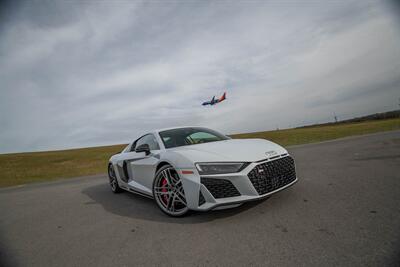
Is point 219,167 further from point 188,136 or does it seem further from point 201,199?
point 188,136

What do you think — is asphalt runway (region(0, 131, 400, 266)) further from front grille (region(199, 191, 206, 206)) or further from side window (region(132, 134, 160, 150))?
side window (region(132, 134, 160, 150))

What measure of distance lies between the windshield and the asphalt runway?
1210 millimetres

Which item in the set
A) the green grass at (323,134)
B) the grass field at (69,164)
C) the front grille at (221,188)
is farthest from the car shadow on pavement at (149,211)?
the green grass at (323,134)

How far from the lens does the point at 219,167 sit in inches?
103

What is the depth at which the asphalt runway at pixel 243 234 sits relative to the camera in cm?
177

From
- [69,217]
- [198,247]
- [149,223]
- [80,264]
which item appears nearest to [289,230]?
[198,247]

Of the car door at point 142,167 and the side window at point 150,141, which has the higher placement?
the side window at point 150,141

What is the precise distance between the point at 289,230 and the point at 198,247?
98 cm

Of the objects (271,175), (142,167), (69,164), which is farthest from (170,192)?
(69,164)

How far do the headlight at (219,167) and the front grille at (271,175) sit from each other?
153 millimetres

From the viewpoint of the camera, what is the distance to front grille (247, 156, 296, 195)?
2.53m

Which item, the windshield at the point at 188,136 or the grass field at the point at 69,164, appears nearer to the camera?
the windshield at the point at 188,136

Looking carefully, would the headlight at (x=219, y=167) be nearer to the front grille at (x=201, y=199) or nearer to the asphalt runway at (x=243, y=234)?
the front grille at (x=201, y=199)

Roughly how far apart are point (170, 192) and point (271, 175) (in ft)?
4.78
